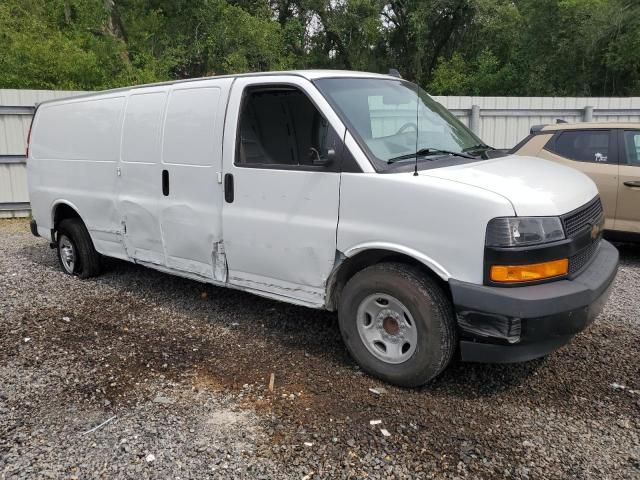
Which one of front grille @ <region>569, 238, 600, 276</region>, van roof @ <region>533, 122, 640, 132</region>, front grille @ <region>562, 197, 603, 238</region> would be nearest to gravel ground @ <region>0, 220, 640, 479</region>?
front grille @ <region>569, 238, 600, 276</region>

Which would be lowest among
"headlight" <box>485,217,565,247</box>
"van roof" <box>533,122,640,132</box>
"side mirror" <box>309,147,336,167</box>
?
"headlight" <box>485,217,565,247</box>

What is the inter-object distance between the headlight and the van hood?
5 cm

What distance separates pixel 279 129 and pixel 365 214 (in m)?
1.11

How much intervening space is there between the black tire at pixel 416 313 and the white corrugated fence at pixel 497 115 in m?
7.76

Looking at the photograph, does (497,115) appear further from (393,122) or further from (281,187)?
(281,187)

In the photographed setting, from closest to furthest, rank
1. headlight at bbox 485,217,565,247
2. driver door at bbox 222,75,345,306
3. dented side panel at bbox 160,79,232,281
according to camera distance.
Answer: headlight at bbox 485,217,565,247 → driver door at bbox 222,75,345,306 → dented side panel at bbox 160,79,232,281

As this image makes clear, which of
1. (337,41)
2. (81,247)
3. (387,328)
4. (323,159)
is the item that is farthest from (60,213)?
(337,41)

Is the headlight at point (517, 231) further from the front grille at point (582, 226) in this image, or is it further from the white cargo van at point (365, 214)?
the front grille at point (582, 226)

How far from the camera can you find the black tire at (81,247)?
6293 millimetres

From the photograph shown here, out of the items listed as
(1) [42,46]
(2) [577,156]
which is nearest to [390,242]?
(2) [577,156]

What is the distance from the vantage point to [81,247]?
6.30 meters

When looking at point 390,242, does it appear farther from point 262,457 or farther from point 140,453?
point 140,453

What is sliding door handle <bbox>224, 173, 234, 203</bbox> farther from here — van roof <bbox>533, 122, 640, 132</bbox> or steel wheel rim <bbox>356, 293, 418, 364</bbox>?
van roof <bbox>533, 122, 640, 132</bbox>

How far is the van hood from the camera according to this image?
3285 mm
